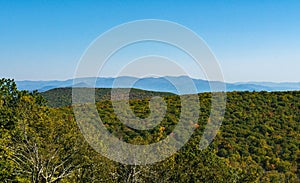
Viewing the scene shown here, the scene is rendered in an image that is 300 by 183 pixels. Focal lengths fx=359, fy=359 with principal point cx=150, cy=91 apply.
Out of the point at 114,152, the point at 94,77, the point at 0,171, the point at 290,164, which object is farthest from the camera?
the point at 290,164

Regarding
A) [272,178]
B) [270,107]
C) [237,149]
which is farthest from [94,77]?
[270,107]

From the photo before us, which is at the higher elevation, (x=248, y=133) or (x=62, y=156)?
(x=248, y=133)

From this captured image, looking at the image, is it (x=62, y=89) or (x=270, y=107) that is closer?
(x=270, y=107)

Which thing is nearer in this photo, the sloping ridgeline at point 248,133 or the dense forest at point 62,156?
the dense forest at point 62,156

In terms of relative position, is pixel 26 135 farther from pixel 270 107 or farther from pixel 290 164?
Result: pixel 270 107

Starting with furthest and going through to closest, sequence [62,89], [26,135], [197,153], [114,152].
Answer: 1. [62,89]
2. [197,153]
3. [114,152]
4. [26,135]

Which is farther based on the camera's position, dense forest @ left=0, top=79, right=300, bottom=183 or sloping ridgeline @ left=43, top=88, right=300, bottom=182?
sloping ridgeline @ left=43, top=88, right=300, bottom=182

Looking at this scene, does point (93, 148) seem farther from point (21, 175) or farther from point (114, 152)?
point (21, 175)

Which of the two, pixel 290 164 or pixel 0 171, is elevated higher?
pixel 0 171

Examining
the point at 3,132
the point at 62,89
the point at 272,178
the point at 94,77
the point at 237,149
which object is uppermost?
the point at 62,89

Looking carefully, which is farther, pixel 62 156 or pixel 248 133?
pixel 248 133
